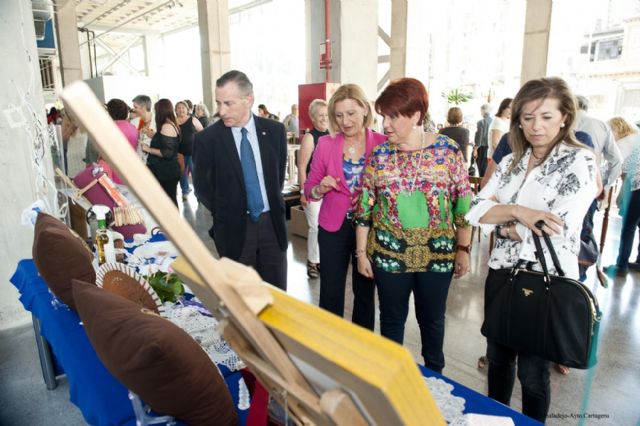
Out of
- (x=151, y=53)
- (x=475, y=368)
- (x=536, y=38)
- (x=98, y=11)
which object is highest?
(x=98, y=11)

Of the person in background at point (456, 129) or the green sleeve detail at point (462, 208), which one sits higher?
the person in background at point (456, 129)

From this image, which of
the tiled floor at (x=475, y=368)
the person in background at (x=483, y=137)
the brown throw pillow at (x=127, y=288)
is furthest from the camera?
the person in background at (x=483, y=137)

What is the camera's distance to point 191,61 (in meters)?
22.5

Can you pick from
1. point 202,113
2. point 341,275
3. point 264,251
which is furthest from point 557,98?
point 202,113

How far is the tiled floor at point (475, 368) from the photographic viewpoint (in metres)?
2.10

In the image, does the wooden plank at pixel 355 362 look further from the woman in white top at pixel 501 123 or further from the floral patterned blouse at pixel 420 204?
the woman in white top at pixel 501 123

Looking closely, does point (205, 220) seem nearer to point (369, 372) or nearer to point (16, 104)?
point (16, 104)

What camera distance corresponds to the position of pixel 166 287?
5.67 feet

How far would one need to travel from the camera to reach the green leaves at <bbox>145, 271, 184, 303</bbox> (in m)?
1.73

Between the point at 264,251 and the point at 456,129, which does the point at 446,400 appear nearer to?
the point at 264,251

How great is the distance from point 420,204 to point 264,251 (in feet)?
3.28

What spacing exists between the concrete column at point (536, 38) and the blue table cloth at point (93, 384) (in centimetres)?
545

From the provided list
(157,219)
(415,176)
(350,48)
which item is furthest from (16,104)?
(350,48)

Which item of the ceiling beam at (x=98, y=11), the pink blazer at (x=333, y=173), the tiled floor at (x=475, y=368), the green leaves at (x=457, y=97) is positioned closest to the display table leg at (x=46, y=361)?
the tiled floor at (x=475, y=368)
